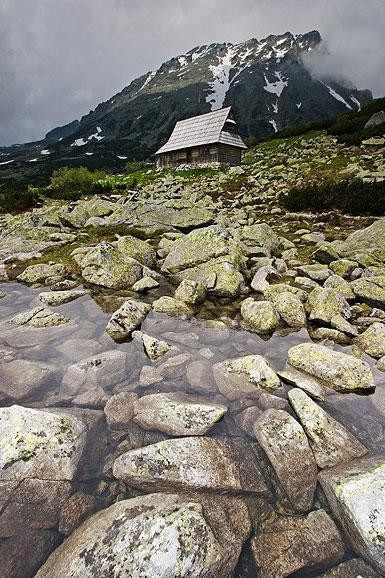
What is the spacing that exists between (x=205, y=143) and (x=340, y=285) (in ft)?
139

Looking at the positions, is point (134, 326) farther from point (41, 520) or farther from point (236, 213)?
point (236, 213)

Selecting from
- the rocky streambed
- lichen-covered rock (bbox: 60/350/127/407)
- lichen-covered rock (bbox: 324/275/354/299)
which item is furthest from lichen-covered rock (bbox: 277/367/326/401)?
lichen-covered rock (bbox: 324/275/354/299)

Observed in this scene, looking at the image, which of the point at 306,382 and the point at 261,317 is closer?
the point at 306,382

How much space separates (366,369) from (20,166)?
151502 millimetres

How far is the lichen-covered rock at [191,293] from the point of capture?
23.4ft

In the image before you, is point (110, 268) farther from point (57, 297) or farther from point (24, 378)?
point (24, 378)

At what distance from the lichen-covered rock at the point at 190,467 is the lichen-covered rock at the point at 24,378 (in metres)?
1.90

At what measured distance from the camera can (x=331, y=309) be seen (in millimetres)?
6102

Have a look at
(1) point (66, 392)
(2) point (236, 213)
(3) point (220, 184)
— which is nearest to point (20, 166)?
(3) point (220, 184)

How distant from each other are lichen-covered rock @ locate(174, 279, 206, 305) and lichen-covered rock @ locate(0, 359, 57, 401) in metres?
3.14

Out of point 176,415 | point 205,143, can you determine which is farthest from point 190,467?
point 205,143

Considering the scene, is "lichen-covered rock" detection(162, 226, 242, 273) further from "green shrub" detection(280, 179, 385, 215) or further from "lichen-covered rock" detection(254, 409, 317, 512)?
"green shrub" detection(280, 179, 385, 215)

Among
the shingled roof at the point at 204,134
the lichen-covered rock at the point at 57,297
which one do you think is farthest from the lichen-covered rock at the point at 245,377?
the shingled roof at the point at 204,134

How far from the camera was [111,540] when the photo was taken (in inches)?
103
